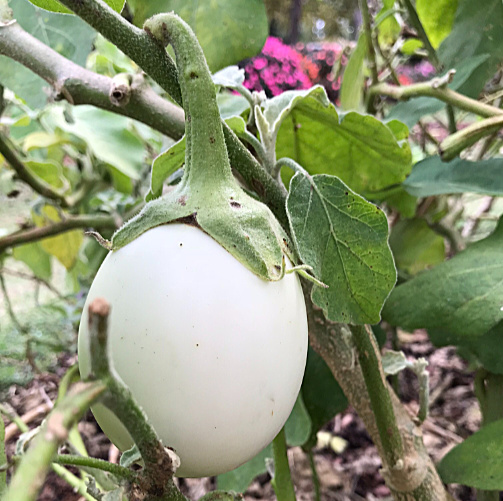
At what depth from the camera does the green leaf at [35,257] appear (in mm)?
939

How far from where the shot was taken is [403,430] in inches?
15.4

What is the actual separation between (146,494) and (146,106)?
256 millimetres

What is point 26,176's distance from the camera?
700 millimetres

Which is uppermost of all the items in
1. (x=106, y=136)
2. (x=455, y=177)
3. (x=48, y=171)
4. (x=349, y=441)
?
(x=455, y=177)

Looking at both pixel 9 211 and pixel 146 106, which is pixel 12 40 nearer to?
pixel 146 106

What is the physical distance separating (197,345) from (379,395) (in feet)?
0.64

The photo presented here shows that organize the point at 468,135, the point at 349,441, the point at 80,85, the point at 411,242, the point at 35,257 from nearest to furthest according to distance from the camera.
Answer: the point at 80,85 → the point at 468,135 → the point at 411,242 → the point at 349,441 → the point at 35,257

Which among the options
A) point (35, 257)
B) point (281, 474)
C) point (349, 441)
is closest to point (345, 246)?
point (281, 474)

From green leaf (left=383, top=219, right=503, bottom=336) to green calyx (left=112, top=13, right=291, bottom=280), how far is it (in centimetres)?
20

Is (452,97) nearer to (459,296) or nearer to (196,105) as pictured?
(459,296)

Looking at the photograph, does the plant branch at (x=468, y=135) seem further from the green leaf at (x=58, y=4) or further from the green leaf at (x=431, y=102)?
the green leaf at (x=58, y=4)

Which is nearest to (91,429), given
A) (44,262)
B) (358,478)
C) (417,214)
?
(44,262)

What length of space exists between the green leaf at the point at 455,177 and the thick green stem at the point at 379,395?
0.17 meters

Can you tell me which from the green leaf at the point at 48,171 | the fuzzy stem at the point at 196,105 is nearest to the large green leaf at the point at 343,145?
the fuzzy stem at the point at 196,105
